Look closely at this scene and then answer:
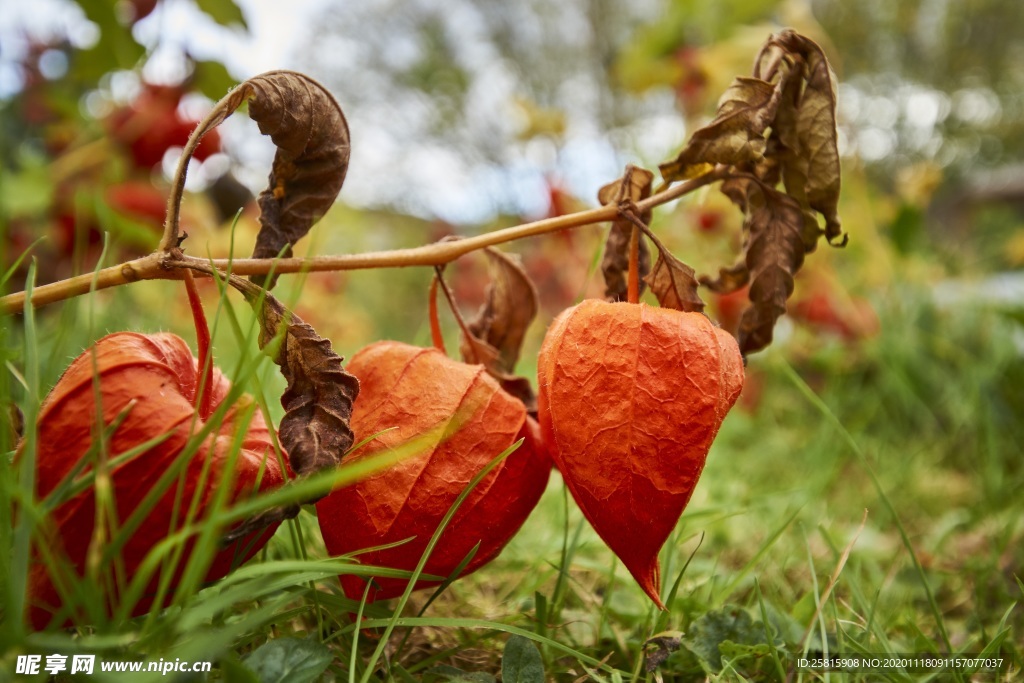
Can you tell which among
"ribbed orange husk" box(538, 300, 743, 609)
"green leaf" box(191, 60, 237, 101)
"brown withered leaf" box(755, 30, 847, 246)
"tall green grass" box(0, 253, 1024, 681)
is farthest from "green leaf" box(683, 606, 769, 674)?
"green leaf" box(191, 60, 237, 101)

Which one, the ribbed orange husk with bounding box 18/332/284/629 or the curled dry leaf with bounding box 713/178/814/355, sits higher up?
the curled dry leaf with bounding box 713/178/814/355

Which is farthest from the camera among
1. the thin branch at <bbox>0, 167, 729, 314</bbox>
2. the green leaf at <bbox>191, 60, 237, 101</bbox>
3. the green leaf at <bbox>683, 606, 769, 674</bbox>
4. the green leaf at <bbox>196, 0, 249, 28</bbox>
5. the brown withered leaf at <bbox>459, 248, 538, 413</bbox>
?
the green leaf at <bbox>191, 60, 237, 101</bbox>

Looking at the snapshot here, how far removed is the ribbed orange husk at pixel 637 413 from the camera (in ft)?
1.69

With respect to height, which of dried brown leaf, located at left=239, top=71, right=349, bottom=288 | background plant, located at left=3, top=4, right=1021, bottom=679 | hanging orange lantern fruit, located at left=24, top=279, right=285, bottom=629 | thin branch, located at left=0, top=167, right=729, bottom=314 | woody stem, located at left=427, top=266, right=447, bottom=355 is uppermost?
dried brown leaf, located at left=239, top=71, right=349, bottom=288

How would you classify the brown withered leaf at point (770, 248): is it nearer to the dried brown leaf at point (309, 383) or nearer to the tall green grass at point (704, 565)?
the tall green grass at point (704, 565)

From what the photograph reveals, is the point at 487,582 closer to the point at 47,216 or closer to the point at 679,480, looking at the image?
the point at 679,480

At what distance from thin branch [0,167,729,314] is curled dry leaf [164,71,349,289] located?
28 mm

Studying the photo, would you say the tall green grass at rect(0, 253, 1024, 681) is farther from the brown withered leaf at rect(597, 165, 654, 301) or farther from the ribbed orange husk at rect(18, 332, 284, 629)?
the brown withered leaf at rect(597, 165, 654, 301)

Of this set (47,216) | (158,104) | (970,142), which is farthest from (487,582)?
(970,142)

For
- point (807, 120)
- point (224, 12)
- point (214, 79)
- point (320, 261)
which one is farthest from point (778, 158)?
point (214, 79)

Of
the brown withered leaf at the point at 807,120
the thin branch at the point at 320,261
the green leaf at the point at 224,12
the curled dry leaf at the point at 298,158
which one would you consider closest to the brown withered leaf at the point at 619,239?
the thin branch at the point at 320,261

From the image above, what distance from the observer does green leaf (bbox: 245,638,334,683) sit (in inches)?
18.5

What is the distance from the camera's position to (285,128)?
54 cm

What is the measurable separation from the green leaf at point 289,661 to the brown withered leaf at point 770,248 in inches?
17.8
